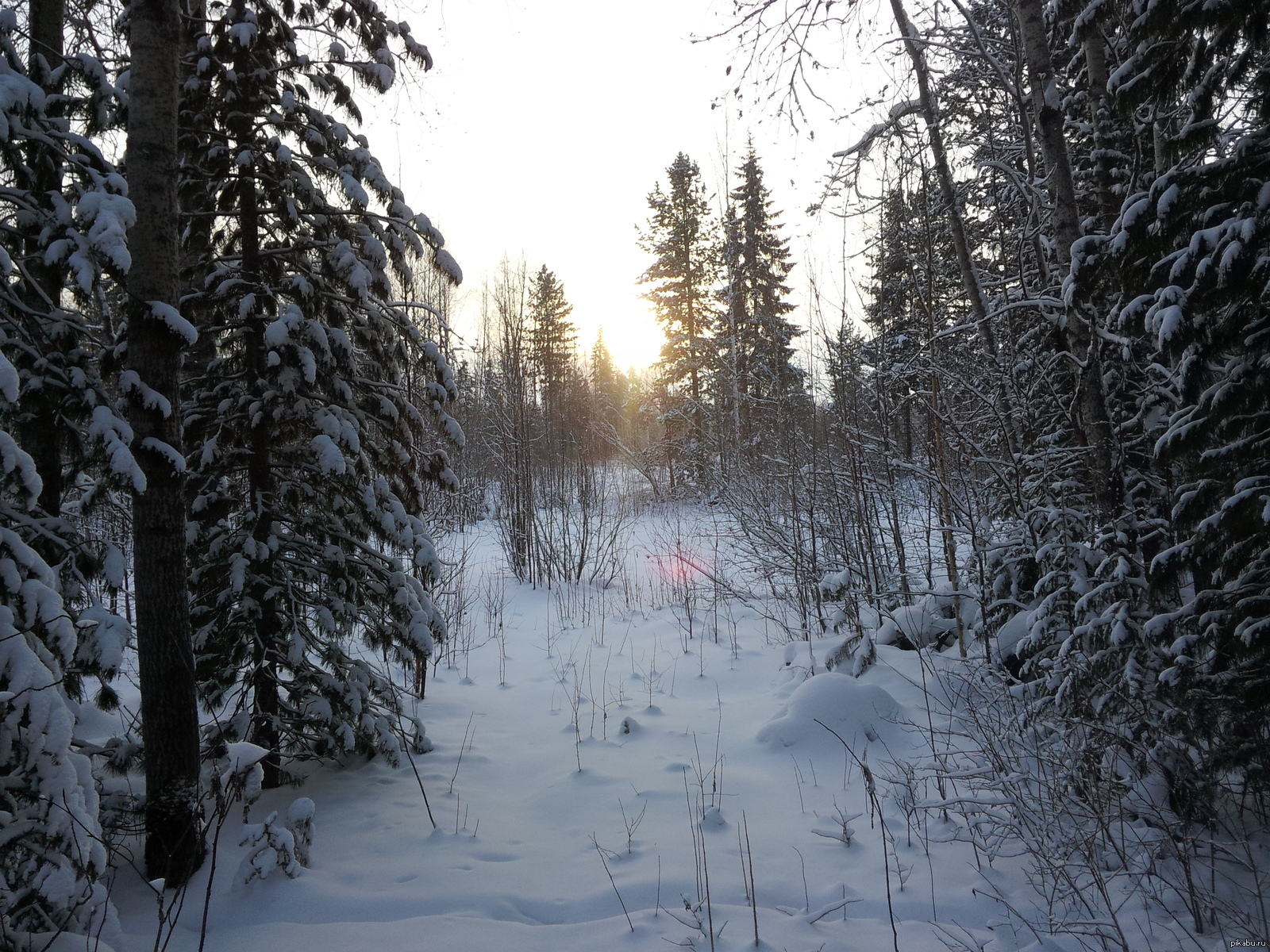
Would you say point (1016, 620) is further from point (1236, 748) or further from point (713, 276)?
point (713, 276)

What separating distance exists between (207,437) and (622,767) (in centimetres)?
341

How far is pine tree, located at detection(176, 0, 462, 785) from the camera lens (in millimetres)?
3512

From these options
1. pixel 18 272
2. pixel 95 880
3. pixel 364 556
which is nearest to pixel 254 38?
pixel 18 272

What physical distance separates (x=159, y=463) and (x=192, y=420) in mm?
1085

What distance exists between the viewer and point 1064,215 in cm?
388

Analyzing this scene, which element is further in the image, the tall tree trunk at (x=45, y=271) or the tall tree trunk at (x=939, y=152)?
the tall tree trunk at (x=939, y=152)

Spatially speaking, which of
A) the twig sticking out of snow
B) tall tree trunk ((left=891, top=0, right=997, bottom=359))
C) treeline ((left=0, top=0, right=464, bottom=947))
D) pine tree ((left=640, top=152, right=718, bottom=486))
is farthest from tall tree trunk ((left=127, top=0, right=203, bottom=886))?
pine tree ((left=640, top=152, right=718, bottom=486))

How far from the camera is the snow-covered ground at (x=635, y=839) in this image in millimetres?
2482

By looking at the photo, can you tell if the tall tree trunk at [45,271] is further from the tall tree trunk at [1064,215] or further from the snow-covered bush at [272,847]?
the tall tree trunk at [1064,215]

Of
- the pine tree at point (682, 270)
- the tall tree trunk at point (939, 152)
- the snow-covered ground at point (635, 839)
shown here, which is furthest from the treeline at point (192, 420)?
the pine tree at point (682, 270)

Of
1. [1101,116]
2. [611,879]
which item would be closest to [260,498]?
[611,879]

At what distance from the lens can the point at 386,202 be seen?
12.8 feet

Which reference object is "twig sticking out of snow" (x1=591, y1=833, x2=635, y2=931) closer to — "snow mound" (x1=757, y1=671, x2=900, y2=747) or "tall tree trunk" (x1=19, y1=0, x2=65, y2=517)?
"snow mound" (x1=757, y1=671, x2=900, y2=747)

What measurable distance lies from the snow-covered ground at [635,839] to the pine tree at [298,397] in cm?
71
